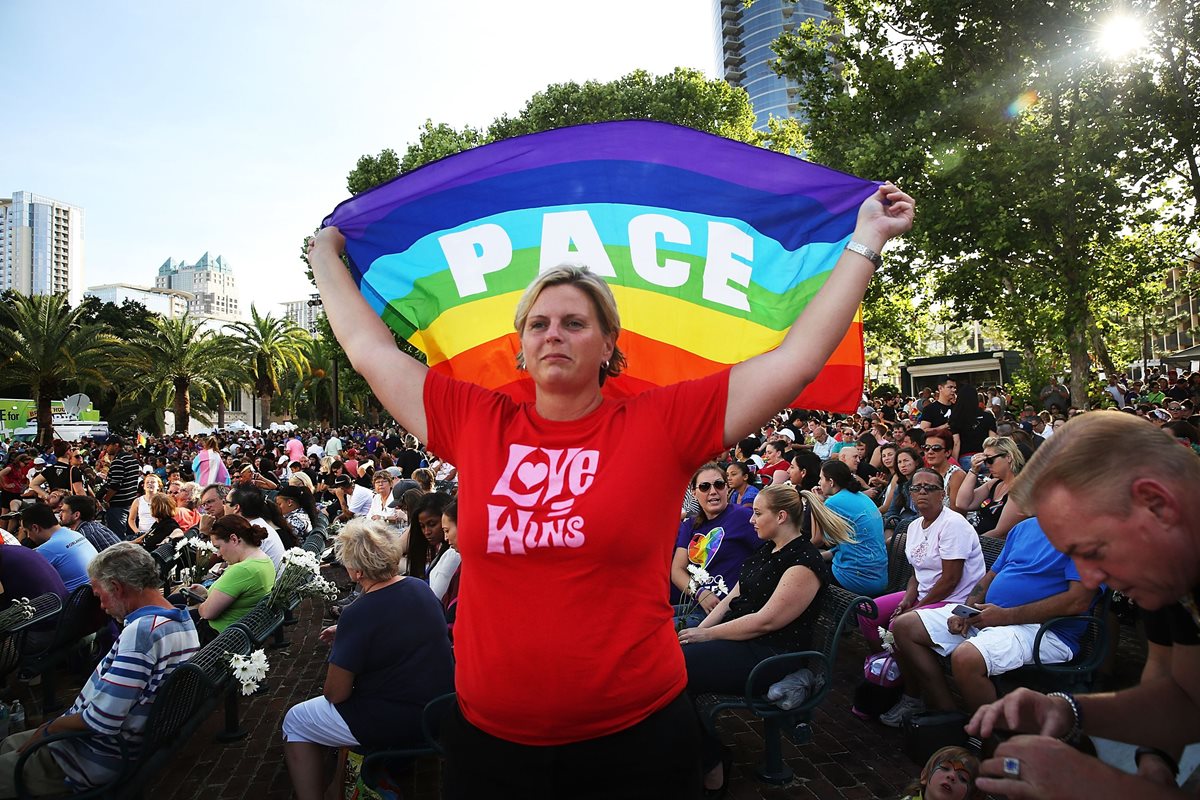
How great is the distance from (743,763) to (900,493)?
467 centimetres

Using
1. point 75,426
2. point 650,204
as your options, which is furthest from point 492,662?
point 75,426

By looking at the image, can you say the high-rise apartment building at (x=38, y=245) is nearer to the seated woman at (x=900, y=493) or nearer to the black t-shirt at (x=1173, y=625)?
the seated woman at (x=900, y=493)

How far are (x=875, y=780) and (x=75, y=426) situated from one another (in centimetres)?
4171

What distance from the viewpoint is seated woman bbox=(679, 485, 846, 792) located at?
13.6 ft

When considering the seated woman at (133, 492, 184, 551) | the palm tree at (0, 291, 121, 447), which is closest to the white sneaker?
the seated woman at (133, 492, 184, 551)

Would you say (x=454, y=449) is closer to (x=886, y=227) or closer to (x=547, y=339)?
(x=547, y=339)

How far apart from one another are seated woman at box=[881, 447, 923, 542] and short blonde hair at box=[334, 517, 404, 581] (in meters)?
5.27

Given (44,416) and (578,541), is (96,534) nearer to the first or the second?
(578,541)

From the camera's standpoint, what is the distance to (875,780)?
4254 millimetres

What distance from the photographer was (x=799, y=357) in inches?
67.2

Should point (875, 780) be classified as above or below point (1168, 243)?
below

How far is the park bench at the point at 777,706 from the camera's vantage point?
405cm

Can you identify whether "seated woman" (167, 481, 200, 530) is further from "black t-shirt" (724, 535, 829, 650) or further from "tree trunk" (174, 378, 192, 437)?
"tree trunk" (174, 378, 192, 437)

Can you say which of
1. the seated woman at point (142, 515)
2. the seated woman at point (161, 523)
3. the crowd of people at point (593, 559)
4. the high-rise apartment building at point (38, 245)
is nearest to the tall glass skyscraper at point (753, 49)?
the seated woman at point (142, 515)
